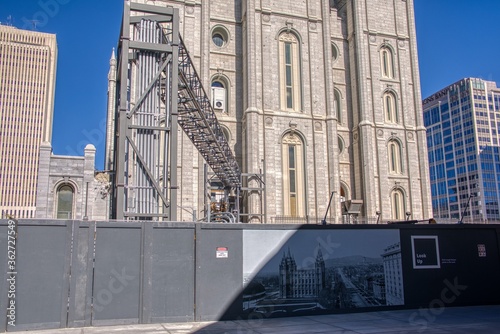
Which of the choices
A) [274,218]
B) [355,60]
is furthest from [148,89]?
[355,60]

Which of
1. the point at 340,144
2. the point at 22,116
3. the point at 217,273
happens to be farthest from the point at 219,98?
the point at 22,116

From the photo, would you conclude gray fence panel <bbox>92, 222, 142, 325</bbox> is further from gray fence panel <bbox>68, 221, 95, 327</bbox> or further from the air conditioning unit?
the air conditioning unit

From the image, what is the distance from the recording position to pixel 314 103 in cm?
3781

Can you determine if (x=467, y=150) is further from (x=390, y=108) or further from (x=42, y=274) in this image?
(x=42, y=274)

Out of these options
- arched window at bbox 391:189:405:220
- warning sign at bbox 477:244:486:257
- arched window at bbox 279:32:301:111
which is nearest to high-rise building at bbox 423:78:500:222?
arched window at bbox 391:189:405:220

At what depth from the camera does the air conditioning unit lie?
37009 millimetres

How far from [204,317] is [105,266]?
11.0 feet

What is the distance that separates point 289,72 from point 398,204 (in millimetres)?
14824

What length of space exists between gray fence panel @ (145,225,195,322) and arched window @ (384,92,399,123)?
31.3 meters

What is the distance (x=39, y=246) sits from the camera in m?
13.1

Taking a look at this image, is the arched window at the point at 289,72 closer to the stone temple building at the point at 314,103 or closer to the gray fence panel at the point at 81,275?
the stone temple building at the point at 314,103

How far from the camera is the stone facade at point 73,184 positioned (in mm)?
32906

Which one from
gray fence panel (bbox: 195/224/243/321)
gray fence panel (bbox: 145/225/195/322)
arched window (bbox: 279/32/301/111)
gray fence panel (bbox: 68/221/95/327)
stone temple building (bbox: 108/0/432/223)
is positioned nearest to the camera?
gray fence panel (bbox: 68/221/95/327)

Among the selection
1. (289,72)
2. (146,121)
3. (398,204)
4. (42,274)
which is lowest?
(42,274)
